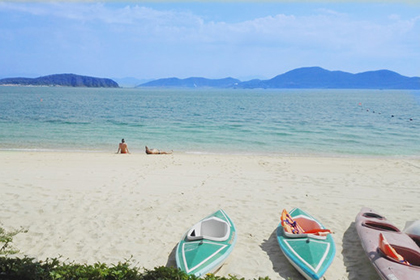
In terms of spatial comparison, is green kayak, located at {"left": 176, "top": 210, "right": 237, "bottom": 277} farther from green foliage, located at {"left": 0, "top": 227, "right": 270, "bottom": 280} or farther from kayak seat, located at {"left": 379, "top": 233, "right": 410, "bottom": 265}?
kayak seat, located at {"left": 379, "top": 233, "right": 410, "bottom": 265}

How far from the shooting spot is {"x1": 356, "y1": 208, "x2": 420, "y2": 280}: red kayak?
222 inches

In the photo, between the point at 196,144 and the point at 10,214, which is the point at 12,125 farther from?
the point at 10,214

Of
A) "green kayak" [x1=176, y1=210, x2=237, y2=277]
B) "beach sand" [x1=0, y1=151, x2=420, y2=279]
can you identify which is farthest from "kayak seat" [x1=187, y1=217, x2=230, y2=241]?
"beach sand" [x1=0, y1=151, x2=420, y2=279]

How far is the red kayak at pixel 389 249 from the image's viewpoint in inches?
222

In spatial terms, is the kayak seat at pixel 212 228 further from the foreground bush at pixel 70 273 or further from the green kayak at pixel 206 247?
the foreground bush at pixel 70 273

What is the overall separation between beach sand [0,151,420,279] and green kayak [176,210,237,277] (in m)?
0.36

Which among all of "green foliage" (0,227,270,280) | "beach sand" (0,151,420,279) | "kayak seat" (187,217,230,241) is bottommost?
"beach sand" (0,151,420,279)

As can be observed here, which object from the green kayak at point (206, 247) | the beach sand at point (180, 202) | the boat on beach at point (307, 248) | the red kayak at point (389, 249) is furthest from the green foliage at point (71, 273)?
the red kayak at point (389, 249)

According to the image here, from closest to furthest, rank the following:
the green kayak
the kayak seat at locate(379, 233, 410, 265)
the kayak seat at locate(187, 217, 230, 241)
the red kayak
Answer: the red kayak < the green kayak < the kayak seat at locate(379, 233, 410, 265) < the kayak seat at locate(187, 217, 230, 241)

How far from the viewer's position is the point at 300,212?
8.31 metres

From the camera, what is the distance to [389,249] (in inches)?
241

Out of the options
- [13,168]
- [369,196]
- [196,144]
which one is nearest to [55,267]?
[369,196]

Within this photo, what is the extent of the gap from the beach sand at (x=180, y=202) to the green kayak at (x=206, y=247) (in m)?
0.36

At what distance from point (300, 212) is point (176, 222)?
9.96ft
